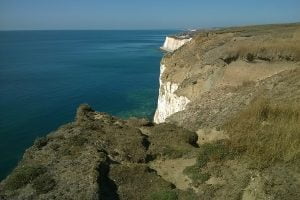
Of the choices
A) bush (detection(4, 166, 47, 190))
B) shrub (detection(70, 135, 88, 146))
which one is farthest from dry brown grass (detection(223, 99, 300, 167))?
bush (detection(4, 166, 47, 190))

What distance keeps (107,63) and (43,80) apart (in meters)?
33.9

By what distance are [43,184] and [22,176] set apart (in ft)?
3.32

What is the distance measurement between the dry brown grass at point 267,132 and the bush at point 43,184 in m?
7.53

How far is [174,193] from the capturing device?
13.6 meters

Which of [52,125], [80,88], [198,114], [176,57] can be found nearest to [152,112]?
[176,57]

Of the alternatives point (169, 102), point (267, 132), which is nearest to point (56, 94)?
point (169, 102)

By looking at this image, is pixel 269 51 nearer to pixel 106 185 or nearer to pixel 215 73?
pixel 215 73

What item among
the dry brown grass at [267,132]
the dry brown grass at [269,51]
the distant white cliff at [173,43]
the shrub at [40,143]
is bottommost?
the distant white cliff at [173,43]

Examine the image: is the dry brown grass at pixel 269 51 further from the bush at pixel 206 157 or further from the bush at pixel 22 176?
the bush at pixel 22 176

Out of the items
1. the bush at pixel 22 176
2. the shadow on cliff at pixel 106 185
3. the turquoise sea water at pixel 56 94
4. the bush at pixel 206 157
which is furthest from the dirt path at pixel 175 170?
the turquoise sea water at pixel 56 94

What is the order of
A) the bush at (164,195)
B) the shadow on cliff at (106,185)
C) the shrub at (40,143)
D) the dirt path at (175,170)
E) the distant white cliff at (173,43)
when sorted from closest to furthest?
the bush at (164,195) → the shadow on cliff at (106,185) → the dirt path at (175,170) → the shrub at (40,143) → the distant white cliff at (173,43)

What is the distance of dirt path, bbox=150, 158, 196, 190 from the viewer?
1473cm

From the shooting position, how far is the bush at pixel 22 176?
13.5 metres

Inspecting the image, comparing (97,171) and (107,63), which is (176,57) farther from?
(107,63)
